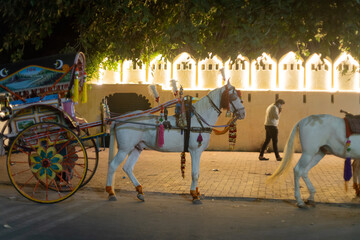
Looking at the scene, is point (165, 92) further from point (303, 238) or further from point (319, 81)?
point (303, 238)

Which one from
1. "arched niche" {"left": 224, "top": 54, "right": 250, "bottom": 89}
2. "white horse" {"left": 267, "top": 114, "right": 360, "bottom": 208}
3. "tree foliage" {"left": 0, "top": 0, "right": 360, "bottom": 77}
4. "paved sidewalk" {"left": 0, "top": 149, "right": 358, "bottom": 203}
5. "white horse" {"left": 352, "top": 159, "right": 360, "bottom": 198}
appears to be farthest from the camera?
"arched niche" {"left": 224, "top": 54, "right": 250, "bottom": 89}

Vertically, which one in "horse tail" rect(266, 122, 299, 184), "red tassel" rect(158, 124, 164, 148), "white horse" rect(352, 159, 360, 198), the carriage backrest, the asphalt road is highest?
the carriage backrest

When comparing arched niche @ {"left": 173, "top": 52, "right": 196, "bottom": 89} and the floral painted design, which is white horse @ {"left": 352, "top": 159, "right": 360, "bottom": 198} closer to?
the floral painted design

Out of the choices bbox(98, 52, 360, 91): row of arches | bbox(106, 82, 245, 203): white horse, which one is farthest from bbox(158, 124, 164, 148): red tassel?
bbox(98, 52, 360, 91): row of arches

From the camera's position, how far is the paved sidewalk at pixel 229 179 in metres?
8.42

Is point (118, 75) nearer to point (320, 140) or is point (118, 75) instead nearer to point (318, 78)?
point (318, 78)

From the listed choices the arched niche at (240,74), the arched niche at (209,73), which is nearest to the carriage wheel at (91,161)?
the arched niche at (209,73)

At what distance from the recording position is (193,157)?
7.42 meters

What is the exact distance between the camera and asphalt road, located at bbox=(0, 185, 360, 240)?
5.51m

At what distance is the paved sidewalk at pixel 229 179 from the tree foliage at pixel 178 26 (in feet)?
8.25

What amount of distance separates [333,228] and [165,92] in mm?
11214

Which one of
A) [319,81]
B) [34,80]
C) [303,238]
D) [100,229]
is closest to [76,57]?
[34,80]

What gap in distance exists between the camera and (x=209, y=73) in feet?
54.3

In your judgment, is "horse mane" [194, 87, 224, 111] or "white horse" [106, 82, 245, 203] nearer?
"white horse" [106, 82, 245, 203]
